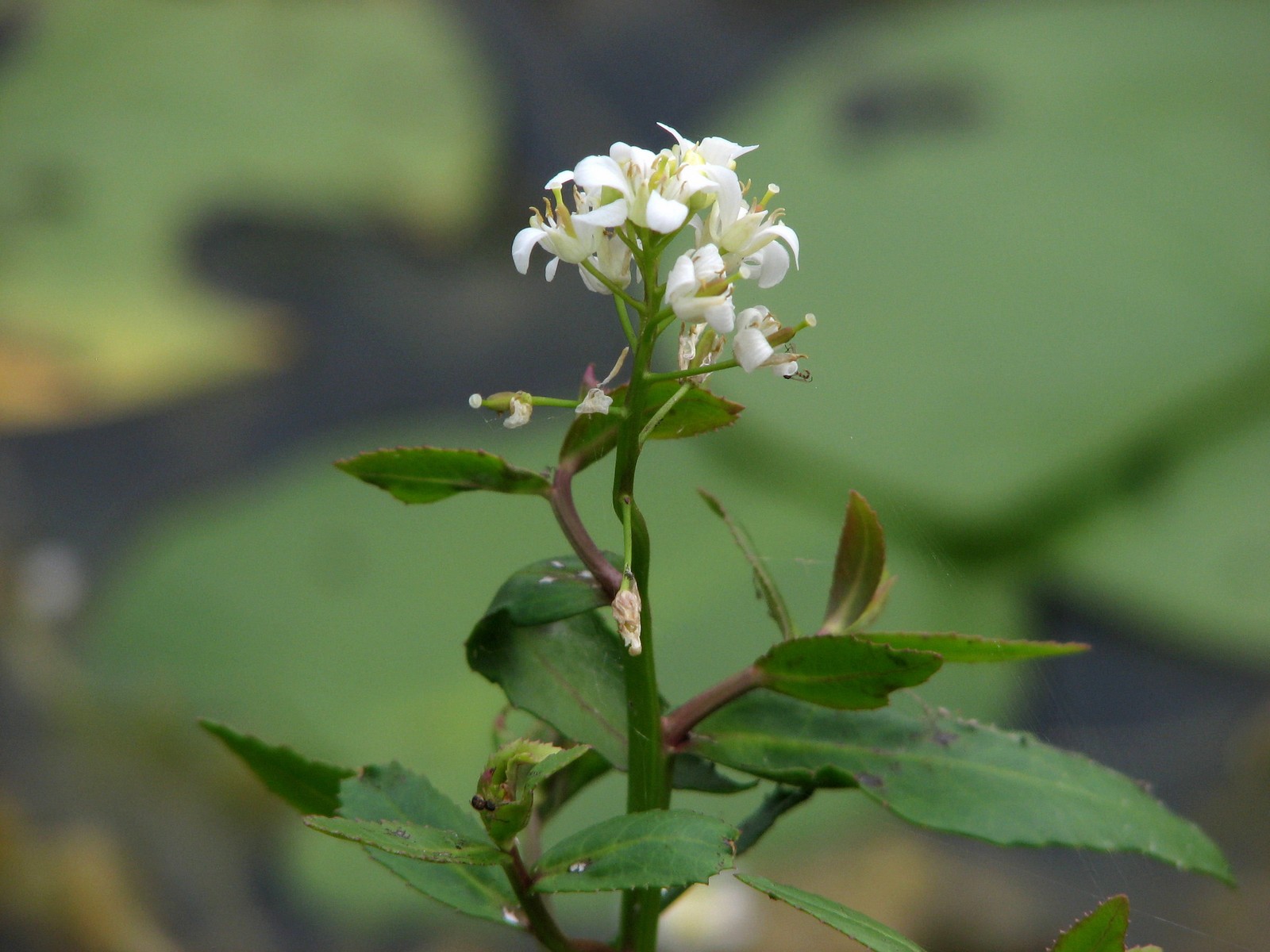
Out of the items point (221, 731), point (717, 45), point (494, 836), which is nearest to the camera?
point (494, 836)

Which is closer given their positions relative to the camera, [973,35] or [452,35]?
[973,35]

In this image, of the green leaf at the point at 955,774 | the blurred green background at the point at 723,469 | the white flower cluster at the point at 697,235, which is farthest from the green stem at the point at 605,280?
the blurred green background at the point at 723,469

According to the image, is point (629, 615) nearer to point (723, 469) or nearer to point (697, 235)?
point (697, 235)

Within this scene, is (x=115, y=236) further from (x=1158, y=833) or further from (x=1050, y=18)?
(x=1158, y=833)

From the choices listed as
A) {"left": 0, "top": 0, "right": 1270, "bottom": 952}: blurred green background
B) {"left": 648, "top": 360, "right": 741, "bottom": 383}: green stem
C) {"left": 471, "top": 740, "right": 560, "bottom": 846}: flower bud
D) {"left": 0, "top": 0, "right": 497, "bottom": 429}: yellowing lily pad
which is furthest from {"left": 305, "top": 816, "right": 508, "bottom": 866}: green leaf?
{"left": 0, "top": 0, "right": 497, "bottom": 429}: yellowing lily pad

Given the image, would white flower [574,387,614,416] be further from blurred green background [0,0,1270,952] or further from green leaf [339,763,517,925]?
blurred green background [0,0,1270,952]

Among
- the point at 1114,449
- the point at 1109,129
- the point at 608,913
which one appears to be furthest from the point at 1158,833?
the point at 1109,129

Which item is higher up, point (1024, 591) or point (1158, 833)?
point (1024, 591)

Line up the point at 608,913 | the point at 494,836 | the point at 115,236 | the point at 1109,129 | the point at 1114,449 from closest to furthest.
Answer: the point at 494,836, the point at 608,913, the point at 1114,449, the point at 1109,129, the point at 115,236

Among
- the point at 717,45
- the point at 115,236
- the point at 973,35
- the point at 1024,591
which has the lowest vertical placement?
the point at 1024,591
